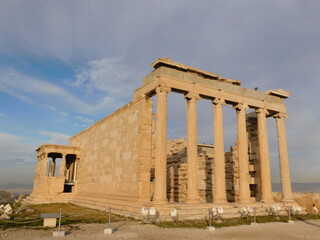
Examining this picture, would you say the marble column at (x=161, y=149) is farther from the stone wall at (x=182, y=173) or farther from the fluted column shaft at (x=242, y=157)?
the stone wall at (x=182, y=173)

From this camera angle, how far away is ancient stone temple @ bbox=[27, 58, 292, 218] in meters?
17.1

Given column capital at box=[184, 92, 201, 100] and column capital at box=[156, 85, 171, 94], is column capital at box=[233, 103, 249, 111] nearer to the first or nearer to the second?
column capital at box=[184, 92, 201, 100]

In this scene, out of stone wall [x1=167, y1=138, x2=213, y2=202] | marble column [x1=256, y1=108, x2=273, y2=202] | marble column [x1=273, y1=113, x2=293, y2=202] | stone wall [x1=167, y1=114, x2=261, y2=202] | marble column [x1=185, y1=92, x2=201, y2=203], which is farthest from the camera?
stone wall [x1=167, y1=138, x2=213, y2=202]

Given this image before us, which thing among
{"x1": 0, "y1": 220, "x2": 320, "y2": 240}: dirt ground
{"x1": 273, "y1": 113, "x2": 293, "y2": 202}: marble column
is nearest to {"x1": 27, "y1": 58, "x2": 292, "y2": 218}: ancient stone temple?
{"x1": 273, "y1": 113, "x2": 293, "y2": 202}: marble column

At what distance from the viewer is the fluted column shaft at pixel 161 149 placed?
15806 mm

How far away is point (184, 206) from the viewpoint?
15.6m

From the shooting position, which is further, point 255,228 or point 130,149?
point 130,149

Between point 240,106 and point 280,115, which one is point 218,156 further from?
point 280,115

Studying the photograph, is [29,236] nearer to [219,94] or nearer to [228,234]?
[228,234]

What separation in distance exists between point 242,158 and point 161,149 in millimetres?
6970

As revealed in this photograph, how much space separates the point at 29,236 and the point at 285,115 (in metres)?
20.8

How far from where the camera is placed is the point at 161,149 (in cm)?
1631

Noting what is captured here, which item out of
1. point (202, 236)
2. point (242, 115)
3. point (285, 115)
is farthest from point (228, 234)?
point (285, 115)

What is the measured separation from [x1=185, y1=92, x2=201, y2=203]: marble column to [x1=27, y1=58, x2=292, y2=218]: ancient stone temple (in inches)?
2.3
